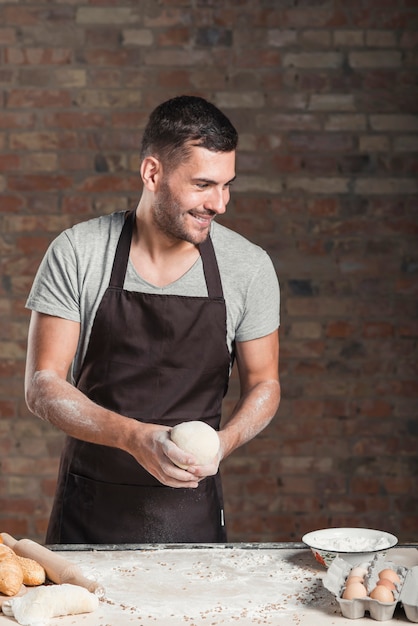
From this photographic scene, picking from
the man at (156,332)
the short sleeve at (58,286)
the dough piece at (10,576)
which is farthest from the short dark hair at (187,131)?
the dough piece at (10,576)

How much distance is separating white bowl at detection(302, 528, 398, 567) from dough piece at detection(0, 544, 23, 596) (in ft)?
1.95

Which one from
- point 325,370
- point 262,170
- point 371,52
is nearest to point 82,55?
point 262,170

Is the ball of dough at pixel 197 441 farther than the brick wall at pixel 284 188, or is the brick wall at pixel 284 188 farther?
the brick wall at pixel 284 188

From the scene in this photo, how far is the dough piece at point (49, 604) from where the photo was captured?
1.65 meters

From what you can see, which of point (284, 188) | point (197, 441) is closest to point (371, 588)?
point (197, 441)

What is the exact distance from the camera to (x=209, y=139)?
2348 mm

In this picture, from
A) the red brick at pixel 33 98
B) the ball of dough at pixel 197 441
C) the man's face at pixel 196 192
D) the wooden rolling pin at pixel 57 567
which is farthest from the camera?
the red brick at pixel 33 98

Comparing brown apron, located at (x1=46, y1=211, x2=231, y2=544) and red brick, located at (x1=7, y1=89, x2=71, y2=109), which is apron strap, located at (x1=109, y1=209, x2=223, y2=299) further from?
red brick, located at (x1=7, y1=89, x2=71, y2=109)

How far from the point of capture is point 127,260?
250 centimetres

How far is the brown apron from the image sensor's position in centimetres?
243

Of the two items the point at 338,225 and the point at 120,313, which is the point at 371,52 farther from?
the point at 120,313

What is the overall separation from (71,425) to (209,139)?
2.55 ft

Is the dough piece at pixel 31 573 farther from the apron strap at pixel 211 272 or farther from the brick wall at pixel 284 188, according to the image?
the brick wall at pixel 284 188

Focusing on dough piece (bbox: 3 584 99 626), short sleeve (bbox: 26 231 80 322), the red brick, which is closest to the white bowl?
dough piece (bbox: 3 584 99 626)
